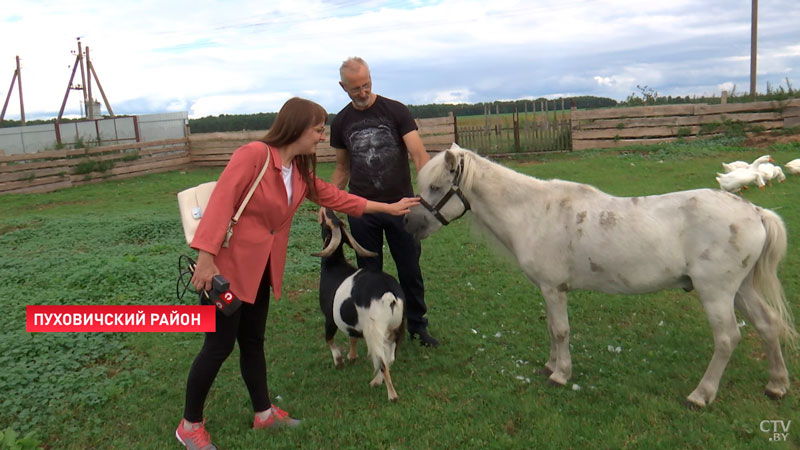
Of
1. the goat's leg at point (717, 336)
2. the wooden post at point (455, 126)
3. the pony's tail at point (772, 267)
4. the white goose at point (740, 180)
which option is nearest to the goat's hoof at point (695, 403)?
the goat's leg at point (717, 336)

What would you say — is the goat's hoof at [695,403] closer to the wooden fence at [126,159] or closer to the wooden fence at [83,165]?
the wooden fence at [126,159]

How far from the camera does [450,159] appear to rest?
431 cm

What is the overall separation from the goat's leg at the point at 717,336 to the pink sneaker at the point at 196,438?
3.48 meters

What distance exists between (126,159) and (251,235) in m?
21.3

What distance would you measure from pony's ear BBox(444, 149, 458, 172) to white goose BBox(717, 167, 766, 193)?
905 centimetres

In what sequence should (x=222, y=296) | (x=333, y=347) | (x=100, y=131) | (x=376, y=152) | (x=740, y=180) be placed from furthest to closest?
1. (x=100, y=131)
2. (x=740, y=180)
3. (x=333, y=347)
4. (x=376, y=152)
5. (x=222, y=296)

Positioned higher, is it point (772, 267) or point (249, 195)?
point (249, 195)

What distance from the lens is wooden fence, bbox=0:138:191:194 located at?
60.0 ft

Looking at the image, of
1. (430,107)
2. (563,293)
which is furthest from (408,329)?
(430,107)

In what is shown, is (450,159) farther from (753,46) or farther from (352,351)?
(753,46)

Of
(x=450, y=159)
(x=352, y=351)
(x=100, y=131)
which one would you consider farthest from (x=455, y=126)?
(x=100, y=131)

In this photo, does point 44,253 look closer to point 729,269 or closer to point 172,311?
point 172,311

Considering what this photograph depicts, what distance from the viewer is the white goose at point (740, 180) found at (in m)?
11.1

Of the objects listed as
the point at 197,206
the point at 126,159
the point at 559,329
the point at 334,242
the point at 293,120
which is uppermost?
the point at 293,120
